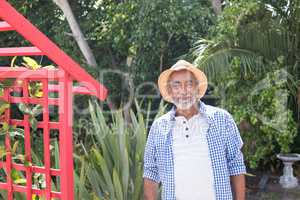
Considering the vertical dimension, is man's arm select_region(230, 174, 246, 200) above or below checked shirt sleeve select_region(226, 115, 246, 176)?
below

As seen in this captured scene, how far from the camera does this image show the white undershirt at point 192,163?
2.27 metres

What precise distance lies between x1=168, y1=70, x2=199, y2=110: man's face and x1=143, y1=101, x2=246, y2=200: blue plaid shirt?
0.07 m

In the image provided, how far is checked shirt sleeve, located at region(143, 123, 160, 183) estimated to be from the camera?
7.91ft

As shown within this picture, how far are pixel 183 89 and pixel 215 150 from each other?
0.35m

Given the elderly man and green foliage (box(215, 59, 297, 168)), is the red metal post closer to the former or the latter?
the elderly man

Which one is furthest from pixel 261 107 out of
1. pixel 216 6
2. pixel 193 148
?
pixel 193 148

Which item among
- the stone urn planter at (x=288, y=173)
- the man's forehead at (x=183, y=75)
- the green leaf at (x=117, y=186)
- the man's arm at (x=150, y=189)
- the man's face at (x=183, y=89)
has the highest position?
the man's forehead at (x=183, y=75)

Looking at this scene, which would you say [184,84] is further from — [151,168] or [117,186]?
[117,186]

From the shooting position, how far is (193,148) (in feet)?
7.50

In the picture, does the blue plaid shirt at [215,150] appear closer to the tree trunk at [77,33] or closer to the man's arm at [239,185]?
the man's arm at [239,185]

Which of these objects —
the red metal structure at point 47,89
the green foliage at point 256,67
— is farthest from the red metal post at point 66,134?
the green foliage at point 256,67

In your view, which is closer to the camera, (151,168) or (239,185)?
(239,185)

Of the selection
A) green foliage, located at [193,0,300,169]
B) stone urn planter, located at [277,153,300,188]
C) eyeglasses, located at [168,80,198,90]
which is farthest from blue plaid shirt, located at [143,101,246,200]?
stone urn planter, located at [277,153,300,188]

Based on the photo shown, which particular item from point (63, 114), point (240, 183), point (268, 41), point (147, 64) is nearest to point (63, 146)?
point (63, 114)
